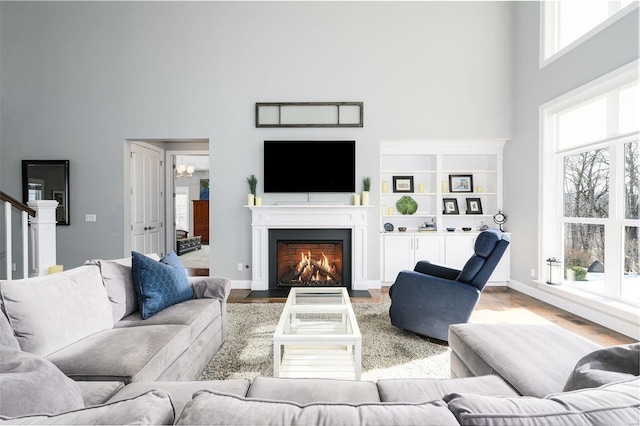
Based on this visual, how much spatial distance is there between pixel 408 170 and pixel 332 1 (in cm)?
273

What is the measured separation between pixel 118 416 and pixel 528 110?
535 centimetres

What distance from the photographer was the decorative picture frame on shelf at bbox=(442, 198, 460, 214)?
207 inches

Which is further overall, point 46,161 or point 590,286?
point 46,161

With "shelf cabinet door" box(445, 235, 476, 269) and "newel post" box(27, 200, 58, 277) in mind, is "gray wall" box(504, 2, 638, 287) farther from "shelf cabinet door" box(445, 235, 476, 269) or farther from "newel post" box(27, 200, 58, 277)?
"newel post" box(27, 200, 58, 277)

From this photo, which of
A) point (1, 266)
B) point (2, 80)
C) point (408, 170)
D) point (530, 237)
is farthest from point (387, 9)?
point (1, 266)

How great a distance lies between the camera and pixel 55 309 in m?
1.71

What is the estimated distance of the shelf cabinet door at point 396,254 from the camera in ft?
16.2

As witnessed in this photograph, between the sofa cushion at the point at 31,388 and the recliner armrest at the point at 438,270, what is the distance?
9.21 ft

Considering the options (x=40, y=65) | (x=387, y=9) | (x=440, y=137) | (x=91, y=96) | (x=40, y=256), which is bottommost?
(x=40, y=256)

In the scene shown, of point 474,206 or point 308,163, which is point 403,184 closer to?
point 474,206

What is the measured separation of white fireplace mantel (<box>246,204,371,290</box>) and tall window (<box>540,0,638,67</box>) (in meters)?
3.06

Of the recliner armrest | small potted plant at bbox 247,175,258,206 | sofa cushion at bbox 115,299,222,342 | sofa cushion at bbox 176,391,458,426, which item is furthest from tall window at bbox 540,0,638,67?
sofa cushion at bbox 115,299,222,342

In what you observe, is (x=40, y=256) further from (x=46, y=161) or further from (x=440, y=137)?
(x=440, y=137)

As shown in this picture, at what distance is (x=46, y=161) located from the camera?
4.78m
